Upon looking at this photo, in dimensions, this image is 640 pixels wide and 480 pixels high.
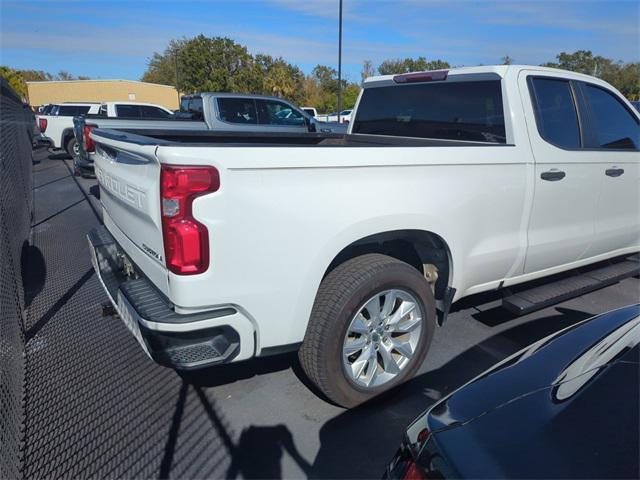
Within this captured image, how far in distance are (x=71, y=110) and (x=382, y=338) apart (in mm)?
17726

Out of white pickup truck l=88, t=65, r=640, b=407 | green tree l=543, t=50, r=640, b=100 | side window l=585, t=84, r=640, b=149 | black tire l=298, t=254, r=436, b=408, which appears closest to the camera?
white pickup truck l=88, t=65, r=640, b=407

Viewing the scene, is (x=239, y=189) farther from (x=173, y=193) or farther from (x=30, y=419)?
(x=30, y=419)

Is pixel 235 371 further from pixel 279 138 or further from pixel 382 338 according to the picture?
pixel 279 138

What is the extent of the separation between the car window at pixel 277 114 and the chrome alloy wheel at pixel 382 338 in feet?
30.3

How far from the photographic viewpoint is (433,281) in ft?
10.7

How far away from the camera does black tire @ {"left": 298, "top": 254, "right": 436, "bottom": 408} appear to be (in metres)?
2.52

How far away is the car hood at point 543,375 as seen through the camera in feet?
5.28

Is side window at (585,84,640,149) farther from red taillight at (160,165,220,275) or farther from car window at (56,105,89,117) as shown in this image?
Answer: car window at (56,105,89,117)

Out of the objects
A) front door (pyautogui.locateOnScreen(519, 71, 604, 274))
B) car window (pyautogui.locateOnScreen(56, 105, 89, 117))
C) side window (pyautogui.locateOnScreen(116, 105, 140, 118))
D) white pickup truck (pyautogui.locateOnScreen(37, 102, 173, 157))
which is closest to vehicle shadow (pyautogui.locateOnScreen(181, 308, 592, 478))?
front door (pyautogui.locateOnScreen(519, 71, 604, 274))

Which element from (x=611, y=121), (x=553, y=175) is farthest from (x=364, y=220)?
(x=611, y=121)

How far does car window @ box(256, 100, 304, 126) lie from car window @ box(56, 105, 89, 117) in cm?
897

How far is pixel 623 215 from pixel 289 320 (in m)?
3.48

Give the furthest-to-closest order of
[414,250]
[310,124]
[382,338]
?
[310,124] < [414,250] < [382,338]

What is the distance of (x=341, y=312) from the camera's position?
251cm
